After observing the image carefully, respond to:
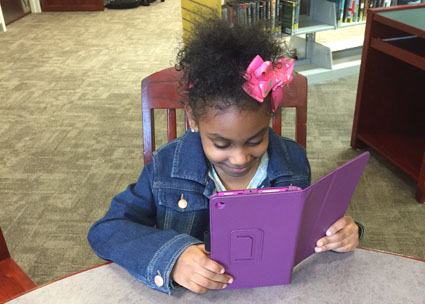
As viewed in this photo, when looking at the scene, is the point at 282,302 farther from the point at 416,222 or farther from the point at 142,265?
the point at 416,222

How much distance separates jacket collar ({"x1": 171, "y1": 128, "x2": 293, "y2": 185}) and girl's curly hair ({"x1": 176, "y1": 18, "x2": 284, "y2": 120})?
125mm

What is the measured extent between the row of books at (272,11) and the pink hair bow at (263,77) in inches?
86.0

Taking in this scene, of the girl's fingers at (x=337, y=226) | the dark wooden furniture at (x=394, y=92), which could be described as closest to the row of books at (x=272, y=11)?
the dark wooden furniture at (x=394, y=92)

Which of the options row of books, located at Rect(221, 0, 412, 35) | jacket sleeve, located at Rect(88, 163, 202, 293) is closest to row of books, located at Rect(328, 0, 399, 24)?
row of books, located at Rect(221, 0, 412, 35)

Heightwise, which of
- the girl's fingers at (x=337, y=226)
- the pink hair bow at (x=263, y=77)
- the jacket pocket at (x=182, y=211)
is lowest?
the jacket pocket at (x=182, y=211)

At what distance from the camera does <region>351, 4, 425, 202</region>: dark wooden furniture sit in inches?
77.9

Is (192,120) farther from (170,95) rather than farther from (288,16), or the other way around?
(288,16)

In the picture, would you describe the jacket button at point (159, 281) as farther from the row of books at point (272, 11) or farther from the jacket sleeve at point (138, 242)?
the row of books at point (272, 11)

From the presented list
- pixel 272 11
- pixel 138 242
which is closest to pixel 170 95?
pixel 138 242

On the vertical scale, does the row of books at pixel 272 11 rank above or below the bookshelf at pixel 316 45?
above

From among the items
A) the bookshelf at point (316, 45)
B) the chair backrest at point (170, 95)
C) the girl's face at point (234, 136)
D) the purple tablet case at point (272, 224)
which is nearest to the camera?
the purple tablet case at point (272, 224)

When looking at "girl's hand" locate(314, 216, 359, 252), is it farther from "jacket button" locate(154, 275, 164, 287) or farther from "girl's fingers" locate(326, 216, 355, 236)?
"jacket button" locate(154, 275, 164, 287)

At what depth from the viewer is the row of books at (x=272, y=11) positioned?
2.92 meters

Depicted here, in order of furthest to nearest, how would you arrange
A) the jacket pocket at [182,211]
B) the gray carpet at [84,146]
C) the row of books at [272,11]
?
1. the row of books at [272,11]
2. the gray carpet at [84,146]
3. the jacket pocket at [182,211]
